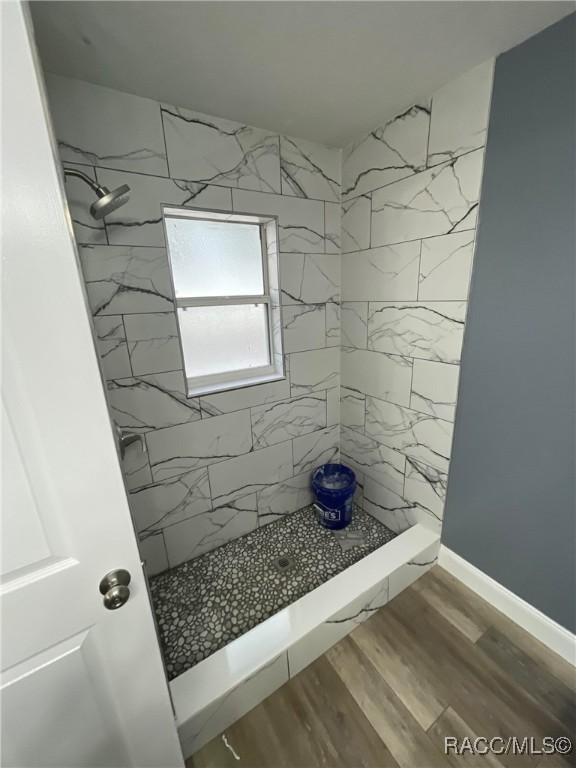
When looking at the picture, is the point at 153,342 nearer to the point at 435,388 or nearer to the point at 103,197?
the point at 103,197

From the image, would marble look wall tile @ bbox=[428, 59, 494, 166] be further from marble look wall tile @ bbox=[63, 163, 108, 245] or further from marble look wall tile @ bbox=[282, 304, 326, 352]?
marble look wall tile @ bbox=[63, 163, 108, 245]

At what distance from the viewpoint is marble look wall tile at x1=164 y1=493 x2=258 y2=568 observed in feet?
5.75

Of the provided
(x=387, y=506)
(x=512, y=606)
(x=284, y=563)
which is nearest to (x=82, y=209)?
(x=284, y=563)

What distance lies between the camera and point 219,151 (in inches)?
58.3

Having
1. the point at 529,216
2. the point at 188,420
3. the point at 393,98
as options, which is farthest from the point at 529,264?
the point at 188,420

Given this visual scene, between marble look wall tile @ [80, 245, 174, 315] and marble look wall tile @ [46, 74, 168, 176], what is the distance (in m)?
0.34

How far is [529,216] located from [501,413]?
0.79m

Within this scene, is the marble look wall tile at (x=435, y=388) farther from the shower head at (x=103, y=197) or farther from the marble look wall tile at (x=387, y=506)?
the shower head at (x=103, y=197)

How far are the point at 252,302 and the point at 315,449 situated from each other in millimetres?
1095

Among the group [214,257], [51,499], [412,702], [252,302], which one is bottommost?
[412,702]

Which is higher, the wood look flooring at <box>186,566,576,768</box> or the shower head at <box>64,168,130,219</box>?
the shower head at <box>64,168,130,219</box>

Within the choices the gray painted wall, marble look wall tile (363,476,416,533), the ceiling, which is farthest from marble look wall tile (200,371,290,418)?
the ceiling

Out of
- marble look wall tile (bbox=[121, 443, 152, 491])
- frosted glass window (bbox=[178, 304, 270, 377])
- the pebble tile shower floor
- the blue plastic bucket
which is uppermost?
frosted glass window (bbox=[178, 304, 270, 377])

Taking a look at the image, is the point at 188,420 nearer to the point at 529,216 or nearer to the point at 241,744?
the point at 241,744
